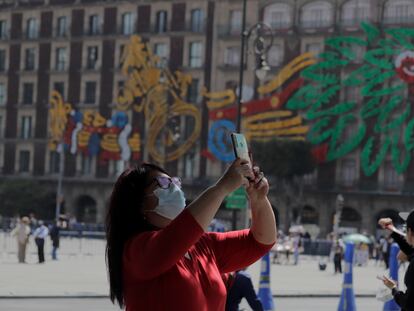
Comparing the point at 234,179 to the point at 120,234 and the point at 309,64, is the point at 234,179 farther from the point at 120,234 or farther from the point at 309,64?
the point at 309,64

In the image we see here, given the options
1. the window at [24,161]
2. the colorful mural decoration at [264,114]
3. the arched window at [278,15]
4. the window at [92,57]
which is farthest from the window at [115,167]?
the arched window at [278,15]

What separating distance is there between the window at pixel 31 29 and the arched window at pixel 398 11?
87.6 ft

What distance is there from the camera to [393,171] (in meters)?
63.6

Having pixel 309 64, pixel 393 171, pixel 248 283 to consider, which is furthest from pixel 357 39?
pixel 248 283

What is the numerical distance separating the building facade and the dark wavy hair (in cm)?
5872

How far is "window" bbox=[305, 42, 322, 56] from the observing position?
215ft

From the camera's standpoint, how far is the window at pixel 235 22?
226 feet

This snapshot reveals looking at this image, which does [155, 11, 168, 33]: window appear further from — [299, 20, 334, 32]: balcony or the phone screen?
the phone screen

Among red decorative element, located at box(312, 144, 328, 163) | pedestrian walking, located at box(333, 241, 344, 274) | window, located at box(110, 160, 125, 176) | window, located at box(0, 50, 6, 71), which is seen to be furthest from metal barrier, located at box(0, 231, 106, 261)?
window, located at box(0, 50, 6, 71)

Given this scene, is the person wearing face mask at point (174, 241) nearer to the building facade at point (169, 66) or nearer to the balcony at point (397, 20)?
the building facade at point (169, 66)

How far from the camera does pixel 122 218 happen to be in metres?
4.63

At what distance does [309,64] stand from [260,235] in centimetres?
6121

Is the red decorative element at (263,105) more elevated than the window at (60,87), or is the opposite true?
the window at (60,87)

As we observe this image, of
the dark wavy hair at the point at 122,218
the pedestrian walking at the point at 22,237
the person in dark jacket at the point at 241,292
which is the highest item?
the dark wavy hair at the point at 122,218
